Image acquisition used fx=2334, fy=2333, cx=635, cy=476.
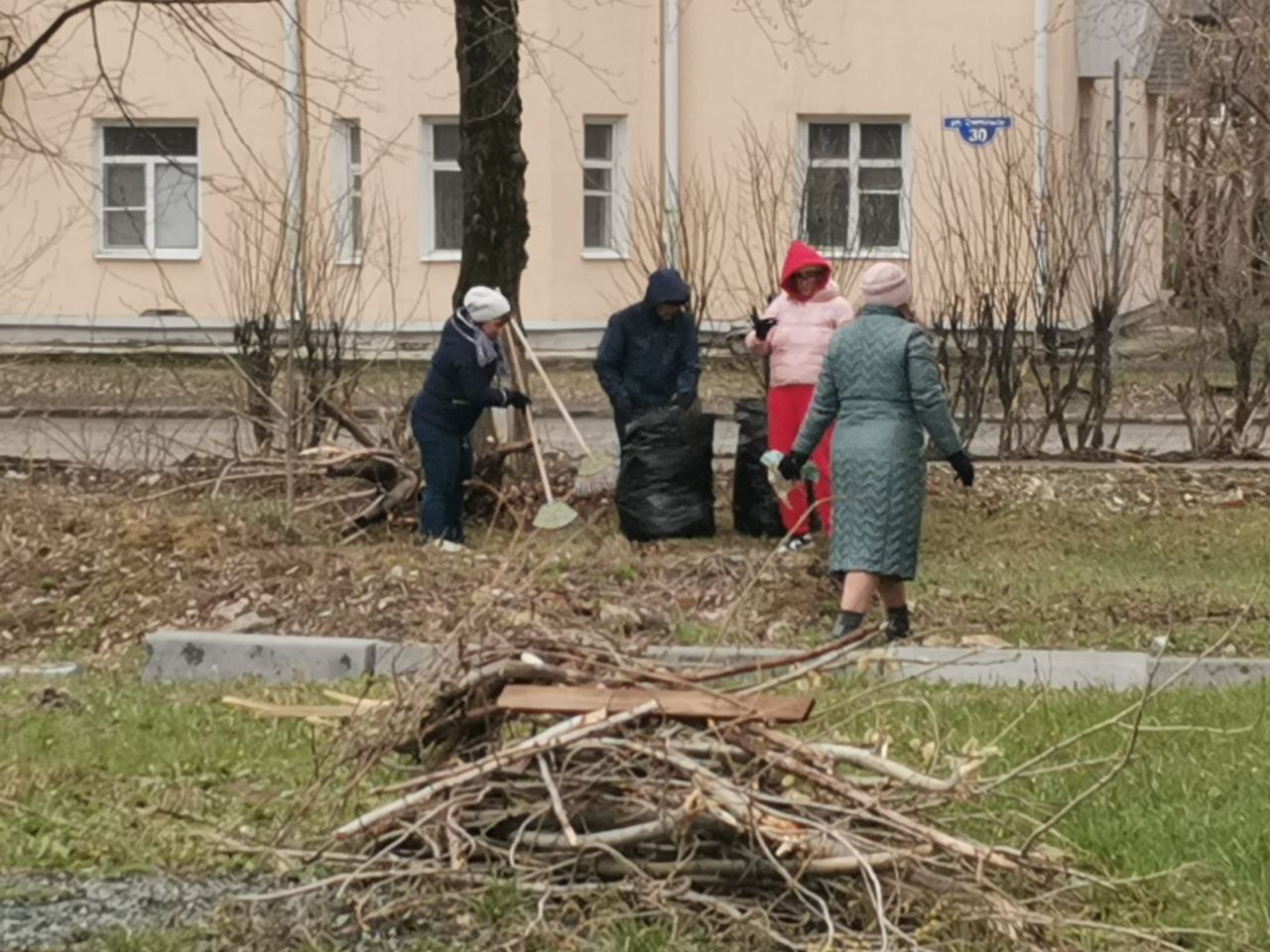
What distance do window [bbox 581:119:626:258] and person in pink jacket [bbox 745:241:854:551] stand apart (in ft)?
45.7

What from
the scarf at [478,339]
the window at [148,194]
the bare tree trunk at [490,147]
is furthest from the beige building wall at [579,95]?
the scarf at [478,339]

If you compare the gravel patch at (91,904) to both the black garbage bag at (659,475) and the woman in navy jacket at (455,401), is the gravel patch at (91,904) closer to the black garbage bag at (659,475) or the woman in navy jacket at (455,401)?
the woman in navy jacket at (455,401)

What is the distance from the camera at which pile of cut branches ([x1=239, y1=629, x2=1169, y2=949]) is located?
4.99 meters

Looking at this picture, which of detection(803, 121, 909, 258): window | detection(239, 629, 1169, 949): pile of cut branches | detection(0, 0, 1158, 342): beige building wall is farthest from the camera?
detection(0, 0, 1158, 342): beige building wall

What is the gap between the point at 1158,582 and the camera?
1273cm

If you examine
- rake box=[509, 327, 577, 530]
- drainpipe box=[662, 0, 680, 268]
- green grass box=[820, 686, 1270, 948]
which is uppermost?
drainpipe box=[662, 0, 680, 268]

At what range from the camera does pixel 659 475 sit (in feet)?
44.1

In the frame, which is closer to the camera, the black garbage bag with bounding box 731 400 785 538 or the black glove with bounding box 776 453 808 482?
the black glove with bounding box 776 453 808 482

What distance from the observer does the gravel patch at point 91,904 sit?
5.15m

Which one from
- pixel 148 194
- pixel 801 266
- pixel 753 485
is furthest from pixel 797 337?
pixel 148 194

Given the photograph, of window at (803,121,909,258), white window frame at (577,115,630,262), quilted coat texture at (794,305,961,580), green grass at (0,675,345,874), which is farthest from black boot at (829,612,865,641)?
white window frame at (577,115,630,262)

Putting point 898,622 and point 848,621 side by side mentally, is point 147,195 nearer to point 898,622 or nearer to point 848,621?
point 898,622

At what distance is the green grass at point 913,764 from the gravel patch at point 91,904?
113mm

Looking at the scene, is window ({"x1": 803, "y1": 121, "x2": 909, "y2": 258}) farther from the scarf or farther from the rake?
the scarf
